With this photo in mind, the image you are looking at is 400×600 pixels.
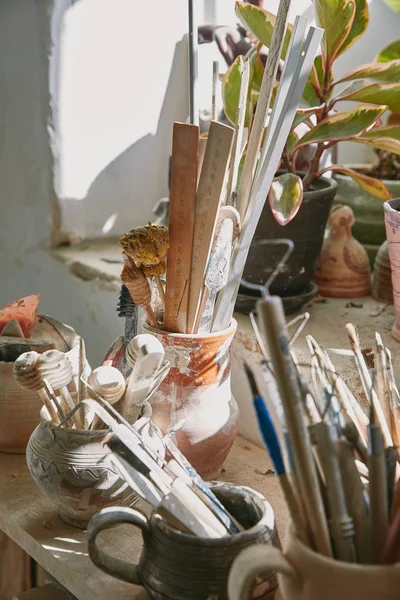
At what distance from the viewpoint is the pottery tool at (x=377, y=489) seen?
1.62 feet

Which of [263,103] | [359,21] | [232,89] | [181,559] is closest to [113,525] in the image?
[181,559]

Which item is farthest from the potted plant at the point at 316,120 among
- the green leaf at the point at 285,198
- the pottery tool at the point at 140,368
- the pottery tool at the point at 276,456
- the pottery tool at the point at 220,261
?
the pottery tool at the point at 276,456

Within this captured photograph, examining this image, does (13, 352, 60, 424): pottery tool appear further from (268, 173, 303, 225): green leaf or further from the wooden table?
(268, 173, 303, 225): green leaf

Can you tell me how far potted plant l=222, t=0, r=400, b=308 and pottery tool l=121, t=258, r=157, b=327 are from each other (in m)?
0.18

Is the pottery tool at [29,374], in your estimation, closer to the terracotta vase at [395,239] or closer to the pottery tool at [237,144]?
the pottery tool at [237,144]

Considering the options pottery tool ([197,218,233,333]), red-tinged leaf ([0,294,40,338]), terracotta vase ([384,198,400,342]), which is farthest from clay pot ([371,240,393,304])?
red-tinged leaf ([0,294,40,338])

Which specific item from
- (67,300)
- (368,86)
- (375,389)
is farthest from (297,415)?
(67,300)

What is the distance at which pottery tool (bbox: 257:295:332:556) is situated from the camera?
433 mm

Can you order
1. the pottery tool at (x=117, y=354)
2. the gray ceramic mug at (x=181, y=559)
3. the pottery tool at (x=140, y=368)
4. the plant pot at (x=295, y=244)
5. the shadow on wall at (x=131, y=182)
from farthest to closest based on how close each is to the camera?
the shadow on wall at (x=131, y=182)
the plant pot at (x=295, y=244)
the pottery tool at (x=117, y=354)
the pottery tool at (x=140, y=368)
the gray ceramic mug at (x=181, y=559)

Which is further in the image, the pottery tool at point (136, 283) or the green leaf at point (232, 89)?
the green leaf at point (232, 89)

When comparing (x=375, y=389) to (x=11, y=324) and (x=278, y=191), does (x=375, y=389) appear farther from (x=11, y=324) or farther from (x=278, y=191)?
(x=11, y=324)

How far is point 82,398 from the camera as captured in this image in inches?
28.4

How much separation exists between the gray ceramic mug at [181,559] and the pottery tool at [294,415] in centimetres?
7

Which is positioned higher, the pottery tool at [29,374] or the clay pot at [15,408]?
the pottery tool at [29,374]
